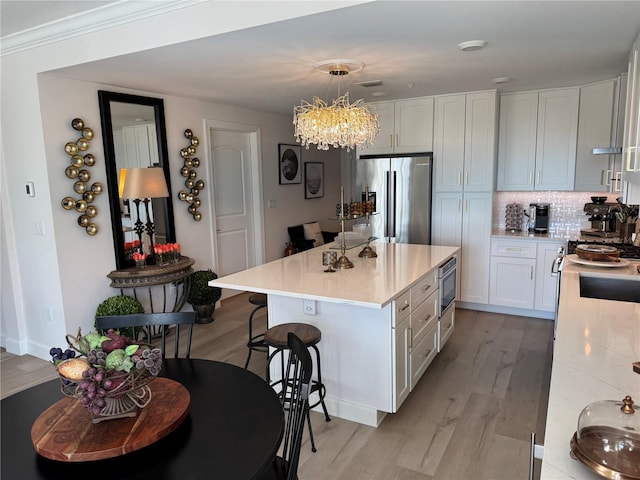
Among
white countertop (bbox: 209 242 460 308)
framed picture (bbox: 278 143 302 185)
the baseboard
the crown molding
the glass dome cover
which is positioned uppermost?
the crown molding

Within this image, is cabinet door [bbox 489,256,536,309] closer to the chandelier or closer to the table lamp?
the chandelier

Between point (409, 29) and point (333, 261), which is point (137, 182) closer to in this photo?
point (333, 261)

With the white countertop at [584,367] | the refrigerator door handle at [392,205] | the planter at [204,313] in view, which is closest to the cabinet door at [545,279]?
the refrigerator door handle at [392,205]

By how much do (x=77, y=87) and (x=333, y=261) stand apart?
260 centimetres

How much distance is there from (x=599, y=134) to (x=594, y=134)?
0.14 ft

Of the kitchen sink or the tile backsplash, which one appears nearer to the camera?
the kitchen sink

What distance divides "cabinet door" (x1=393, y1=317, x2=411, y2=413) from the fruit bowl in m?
1.53

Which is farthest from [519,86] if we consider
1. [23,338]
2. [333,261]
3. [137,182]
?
[23,338]

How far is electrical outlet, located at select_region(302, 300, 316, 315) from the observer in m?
2.78

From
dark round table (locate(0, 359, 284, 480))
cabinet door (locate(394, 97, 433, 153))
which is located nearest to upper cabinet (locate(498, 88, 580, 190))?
cabinet door (locate(394, 97, 433, 153))

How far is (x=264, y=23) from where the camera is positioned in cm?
229

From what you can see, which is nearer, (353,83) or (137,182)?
(137,182)

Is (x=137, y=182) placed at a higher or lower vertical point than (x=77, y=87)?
lower

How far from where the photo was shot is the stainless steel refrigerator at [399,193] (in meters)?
4.91
